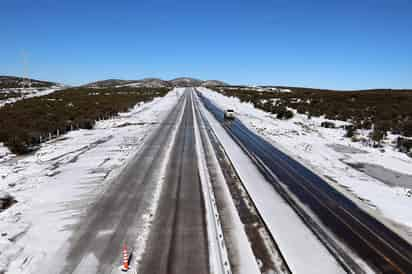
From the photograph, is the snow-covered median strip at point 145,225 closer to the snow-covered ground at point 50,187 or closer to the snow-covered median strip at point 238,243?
the snow-covered ground at point 50,187

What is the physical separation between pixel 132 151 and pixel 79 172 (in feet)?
15.4

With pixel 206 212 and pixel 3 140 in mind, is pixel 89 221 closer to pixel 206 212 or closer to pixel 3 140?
pixel 206 212

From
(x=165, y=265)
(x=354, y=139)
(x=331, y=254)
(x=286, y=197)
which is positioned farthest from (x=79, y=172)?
(x=354, y=139)

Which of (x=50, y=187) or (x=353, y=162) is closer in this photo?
(x=50, y=187)

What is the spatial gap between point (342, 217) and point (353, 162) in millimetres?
8811

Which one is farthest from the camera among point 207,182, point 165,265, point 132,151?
point 132,151

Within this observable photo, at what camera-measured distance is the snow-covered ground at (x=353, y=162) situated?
1068cm

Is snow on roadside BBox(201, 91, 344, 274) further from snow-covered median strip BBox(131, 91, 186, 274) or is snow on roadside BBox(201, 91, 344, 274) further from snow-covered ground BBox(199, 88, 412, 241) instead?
snow-covered median strip BBox(131, 91, 186, 274)

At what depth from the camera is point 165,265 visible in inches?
272

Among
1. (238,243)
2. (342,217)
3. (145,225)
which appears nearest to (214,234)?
(238,243)

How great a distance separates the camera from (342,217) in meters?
9.77

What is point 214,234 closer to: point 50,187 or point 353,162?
point 50,187

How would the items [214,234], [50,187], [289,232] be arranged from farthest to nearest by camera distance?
[50,187], [289,232], [214,234]

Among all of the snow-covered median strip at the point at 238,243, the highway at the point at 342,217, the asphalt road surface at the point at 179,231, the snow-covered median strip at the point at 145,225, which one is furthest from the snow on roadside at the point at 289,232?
the snow-covered median strip at the point at 145,225
